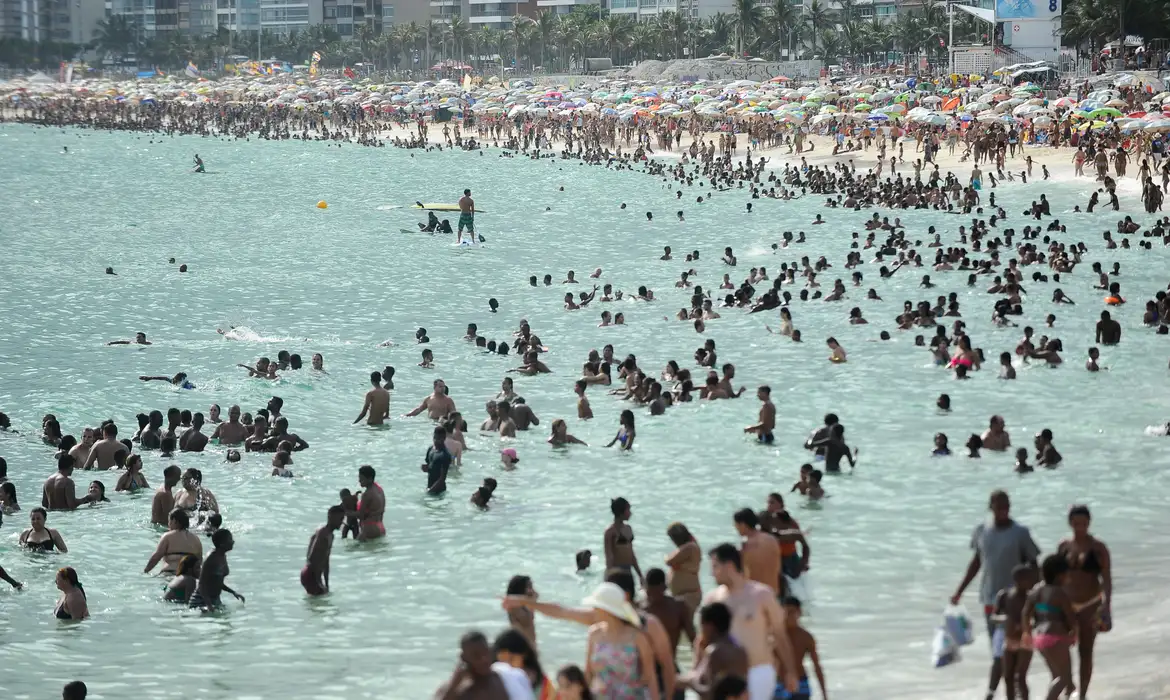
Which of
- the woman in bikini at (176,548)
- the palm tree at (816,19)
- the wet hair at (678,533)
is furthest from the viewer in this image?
the palm tree at (816,19)

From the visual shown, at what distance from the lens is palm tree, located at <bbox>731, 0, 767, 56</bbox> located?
393 feet

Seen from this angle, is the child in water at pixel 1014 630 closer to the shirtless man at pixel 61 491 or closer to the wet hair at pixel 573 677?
the wet hair at pixel 573 677

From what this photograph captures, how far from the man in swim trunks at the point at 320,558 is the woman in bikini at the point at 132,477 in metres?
5.00

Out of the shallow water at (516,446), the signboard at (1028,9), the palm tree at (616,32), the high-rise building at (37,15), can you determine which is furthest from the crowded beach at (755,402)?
the high-rise building at (37,15)

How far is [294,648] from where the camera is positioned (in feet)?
44.4

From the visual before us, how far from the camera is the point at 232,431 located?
21422 mm

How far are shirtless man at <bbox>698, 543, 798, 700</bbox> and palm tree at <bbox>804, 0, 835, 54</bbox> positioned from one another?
11288cm

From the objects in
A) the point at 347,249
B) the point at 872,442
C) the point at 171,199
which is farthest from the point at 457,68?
the point at 872,442

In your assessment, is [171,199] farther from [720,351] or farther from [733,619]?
[733,619]

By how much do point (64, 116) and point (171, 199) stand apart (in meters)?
61.8

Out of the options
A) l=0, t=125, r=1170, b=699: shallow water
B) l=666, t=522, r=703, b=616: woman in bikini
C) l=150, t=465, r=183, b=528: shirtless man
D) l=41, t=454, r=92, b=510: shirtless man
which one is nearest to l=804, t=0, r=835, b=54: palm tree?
l=0, t=125, r=1170, b=699: shallow water

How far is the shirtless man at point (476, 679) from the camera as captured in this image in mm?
6953

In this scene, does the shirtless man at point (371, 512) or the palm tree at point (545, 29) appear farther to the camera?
the palm tree at point (545, 29)

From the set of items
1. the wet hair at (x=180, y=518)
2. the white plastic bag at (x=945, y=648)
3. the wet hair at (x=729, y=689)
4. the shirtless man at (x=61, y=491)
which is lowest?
the shirtless man at (x=61, y=491)
